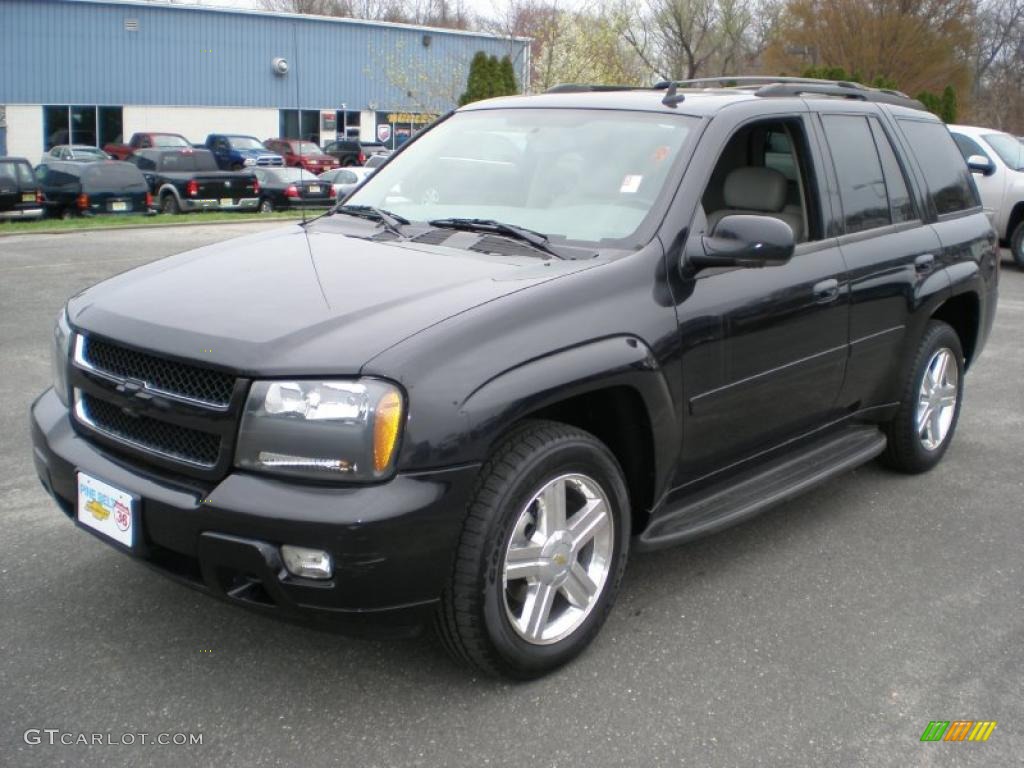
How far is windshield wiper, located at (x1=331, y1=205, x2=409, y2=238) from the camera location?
423 cm

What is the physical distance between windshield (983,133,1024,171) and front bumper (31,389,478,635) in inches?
546

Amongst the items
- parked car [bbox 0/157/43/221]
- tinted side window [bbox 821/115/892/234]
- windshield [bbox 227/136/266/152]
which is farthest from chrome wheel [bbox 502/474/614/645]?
windshield [bbox 227/136/266/152]

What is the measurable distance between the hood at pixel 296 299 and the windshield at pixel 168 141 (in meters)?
35.9

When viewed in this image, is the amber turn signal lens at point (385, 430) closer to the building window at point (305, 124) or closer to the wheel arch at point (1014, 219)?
the wheel arch at point (1014, 219)

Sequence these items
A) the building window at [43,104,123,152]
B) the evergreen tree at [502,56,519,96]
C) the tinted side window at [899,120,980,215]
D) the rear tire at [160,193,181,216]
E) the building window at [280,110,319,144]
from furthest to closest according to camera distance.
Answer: the building window at [280,110,319,144], the building window at [43,104,123,152], the rear tire at [160,193,181,216], the evergreen tree at [502,56,519,96], the tinted side window at [899,120,980,215]

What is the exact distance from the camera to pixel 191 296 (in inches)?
136

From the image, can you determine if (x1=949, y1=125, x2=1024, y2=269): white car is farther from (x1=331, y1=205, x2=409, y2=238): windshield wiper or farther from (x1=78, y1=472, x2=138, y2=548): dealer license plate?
(x1=78, y1=472, x2=138, y2=548): dealer license plate

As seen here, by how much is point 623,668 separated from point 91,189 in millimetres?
20396

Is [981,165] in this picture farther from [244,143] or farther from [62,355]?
[244,143]

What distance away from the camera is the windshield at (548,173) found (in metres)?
3.96

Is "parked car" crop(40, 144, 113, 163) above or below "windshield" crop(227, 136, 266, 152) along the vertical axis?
below

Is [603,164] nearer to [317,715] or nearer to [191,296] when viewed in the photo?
[191,296]

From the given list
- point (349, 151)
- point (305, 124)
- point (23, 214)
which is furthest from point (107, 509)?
point (305, 124)

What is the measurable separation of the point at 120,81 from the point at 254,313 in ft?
142
